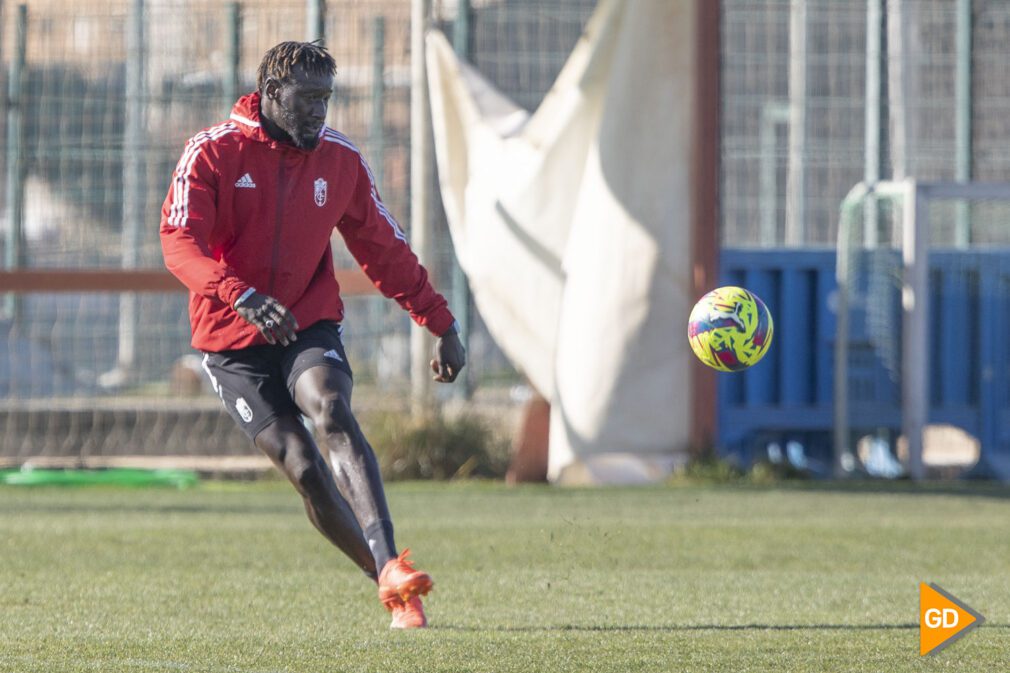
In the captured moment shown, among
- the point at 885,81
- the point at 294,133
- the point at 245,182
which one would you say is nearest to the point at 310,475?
the point at 245,182

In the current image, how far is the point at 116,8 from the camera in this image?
14859 mm

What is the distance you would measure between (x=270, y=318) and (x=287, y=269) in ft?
1.96

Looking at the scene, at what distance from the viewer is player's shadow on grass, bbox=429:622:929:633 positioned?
6191 millimetres

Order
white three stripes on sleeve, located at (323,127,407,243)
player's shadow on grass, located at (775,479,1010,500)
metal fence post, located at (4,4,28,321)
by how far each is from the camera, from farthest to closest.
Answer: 1. metal fence post, located at (4,4,28,321)
2. player's shadow on grass, located at (775,479,1010,500)
3. white three stripes on sleeve, located at (323,127,407,243)

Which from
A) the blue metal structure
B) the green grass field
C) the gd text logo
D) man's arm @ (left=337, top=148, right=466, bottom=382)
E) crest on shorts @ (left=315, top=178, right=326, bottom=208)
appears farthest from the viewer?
the blue metal structure

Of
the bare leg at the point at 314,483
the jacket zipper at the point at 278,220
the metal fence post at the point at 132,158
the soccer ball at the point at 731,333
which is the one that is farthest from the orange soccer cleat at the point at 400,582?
the metal fence post at the point at 132,158

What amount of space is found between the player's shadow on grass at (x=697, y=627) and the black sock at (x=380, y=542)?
314 mm

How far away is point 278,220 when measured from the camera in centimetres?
656

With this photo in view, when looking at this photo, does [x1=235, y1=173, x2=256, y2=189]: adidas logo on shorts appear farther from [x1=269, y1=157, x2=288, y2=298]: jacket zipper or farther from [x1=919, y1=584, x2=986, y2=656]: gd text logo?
[x1=919, y1=584, x2=986, y2=656]: gd text logo

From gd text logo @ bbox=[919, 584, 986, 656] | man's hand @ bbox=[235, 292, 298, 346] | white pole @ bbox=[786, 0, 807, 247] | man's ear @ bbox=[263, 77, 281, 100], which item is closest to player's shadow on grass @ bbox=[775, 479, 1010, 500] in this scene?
white pole @ bbox=[786, 0, 807, 247]

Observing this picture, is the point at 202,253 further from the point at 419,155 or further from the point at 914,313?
the point at 914,313

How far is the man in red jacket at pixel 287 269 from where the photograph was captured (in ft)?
20.5

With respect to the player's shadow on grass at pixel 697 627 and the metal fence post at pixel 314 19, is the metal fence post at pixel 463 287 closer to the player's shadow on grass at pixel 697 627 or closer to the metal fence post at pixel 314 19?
the metal fence post at pixel 314 19

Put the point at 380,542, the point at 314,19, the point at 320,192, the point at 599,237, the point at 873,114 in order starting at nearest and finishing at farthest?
the point at 380,542
the point at 320,192
the point at 599,237
the point at 314,19
the point at 873,114
